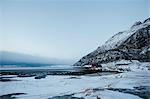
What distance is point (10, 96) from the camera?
9.07 metres

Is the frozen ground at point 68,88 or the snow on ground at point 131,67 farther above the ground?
the snow on ground at point 131,67

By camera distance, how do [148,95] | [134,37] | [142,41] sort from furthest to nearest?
[134,37]
[142,41]
[148,95]

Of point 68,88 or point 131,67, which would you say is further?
point 131,67

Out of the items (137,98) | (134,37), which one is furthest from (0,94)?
(134,37)

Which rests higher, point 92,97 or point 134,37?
point 134,37

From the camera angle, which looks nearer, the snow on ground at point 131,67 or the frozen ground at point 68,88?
the frozen ground at point 68,88

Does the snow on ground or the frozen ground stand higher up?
the snow on ground

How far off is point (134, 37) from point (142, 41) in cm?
738

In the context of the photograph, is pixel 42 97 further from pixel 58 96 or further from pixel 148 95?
pixel 148 95

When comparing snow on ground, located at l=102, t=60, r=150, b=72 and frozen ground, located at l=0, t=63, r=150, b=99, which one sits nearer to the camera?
frozen ground, located at l=0, t=63, r=150, b=99

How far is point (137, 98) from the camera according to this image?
345 inches

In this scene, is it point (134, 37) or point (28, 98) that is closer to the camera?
point (28, 98)

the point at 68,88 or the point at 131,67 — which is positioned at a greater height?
the point at 131,67

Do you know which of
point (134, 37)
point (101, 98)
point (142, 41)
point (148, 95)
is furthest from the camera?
point (134, 37)
